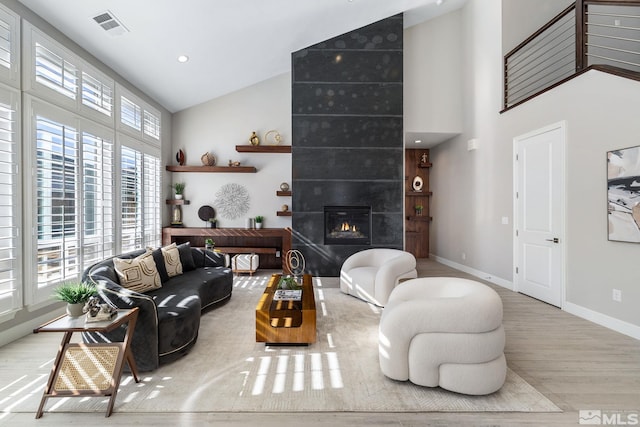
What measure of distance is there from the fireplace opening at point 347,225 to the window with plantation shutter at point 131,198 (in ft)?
10.4

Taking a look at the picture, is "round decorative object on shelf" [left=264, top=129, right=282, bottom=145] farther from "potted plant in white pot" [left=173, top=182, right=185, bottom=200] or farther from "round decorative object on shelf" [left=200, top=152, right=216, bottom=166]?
"potted plant in white pot" [left=173, top=182, right=185, bottom=200]

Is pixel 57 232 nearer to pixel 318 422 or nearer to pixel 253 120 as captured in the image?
pixel 318 422

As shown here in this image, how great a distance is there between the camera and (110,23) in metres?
3.55

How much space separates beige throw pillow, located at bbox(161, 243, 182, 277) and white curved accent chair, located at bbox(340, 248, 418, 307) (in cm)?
229

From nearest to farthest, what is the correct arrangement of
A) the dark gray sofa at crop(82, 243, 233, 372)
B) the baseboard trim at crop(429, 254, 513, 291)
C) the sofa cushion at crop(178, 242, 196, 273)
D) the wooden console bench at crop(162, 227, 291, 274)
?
the dark gray sofa at crop(82, 243, 233, 372)
the sofa cushion at crop(178, 242, 196, 273)
the baseboard trim at crop(429, 254, 513, 291)
the wooden console bench at crop(162, 227, 291, 274)

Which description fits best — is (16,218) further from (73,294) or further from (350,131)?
(350,131)

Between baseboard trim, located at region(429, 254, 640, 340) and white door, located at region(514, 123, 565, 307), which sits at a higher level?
white door, located at region(514, 123, 565, 307)

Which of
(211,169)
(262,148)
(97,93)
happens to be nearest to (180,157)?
(211,169)

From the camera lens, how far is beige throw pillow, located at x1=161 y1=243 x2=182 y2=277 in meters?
3.99

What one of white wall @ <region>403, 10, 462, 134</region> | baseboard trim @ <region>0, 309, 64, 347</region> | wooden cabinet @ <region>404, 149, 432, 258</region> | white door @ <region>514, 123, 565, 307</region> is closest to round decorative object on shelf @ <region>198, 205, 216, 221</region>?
baseboard trim @ <region>0, 309, 64, 347</region>

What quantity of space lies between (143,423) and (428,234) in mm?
6899

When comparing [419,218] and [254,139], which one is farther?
[419,218]

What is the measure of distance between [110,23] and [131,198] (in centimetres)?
247

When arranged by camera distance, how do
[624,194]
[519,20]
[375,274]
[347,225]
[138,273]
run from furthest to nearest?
[347,225] < [519,20] < [375,274] < [138,273] < [624,194]
